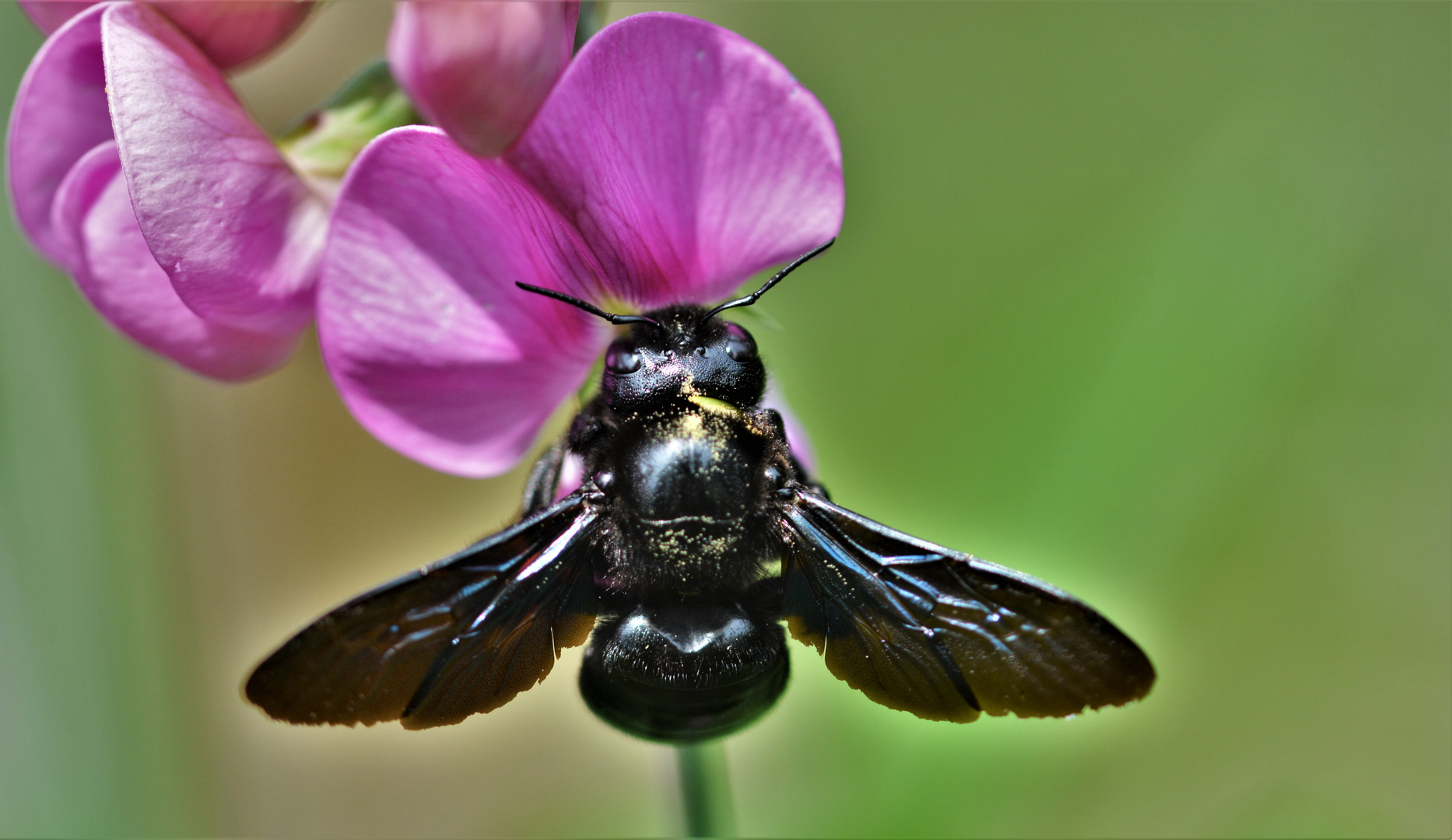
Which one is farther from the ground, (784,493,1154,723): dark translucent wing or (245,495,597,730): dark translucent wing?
(784,493,1154,723): dark translucent wing

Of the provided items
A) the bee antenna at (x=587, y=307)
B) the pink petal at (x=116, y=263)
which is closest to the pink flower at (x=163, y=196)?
the pink petal at (x=116, y=263)

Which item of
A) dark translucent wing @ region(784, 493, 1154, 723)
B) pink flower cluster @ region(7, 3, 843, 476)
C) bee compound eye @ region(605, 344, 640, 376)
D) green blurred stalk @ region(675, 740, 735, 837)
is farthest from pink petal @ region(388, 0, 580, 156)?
green blurred stalk @ region(675, 740, 735, 837)

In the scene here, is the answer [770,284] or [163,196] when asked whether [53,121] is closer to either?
[163,196]

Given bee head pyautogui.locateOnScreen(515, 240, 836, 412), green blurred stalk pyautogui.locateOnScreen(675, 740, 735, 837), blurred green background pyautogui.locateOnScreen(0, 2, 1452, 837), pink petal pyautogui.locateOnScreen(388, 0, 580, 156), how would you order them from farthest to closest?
1. blurred green background pyautogui.locateOnScreen(0, 2, 1452, 837)
2. green blurred stalk pyautogui.locateOnScreen(675, 740, 735, 837)
3. bee head pyautogui.locateOnScreen(515, 240, 836, 412)
4. pink petal pyautogui.locateOnScreen(388, 0, 580, 156)

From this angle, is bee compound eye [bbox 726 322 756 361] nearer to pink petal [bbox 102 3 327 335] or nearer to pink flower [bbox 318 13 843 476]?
pink flower [bbox 318 13 843 476]

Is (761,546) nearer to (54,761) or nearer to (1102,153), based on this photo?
(54,761)

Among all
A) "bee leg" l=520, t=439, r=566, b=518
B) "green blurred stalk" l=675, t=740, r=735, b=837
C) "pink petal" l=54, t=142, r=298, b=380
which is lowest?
"green blurred stalk" l=675, t=740, r=735, b=837

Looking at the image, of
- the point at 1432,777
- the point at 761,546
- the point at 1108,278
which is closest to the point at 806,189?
the point at 761,546
